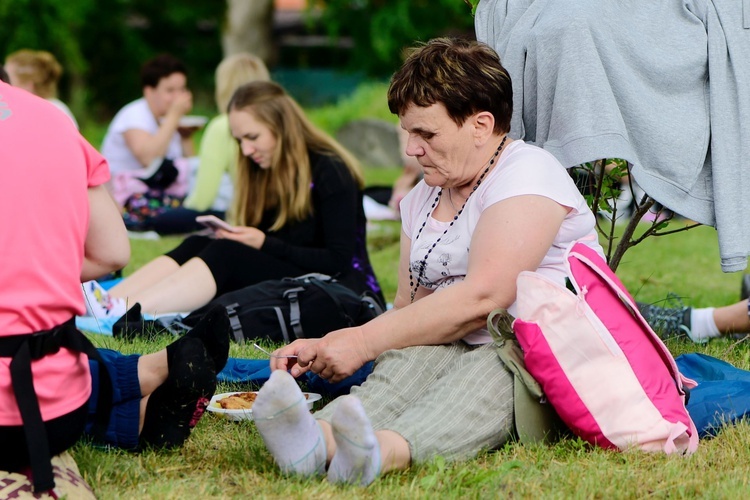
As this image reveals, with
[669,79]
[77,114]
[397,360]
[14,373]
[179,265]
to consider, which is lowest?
[77,114]

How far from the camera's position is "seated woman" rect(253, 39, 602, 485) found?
2725 millimetres

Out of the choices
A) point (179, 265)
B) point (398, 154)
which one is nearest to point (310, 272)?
point (179, 265)

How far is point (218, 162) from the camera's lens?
297 inches

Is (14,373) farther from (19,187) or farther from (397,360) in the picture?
(397,360)

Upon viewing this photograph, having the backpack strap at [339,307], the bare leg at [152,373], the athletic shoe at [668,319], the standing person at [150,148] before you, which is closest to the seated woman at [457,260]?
the bare leg at [152,373]

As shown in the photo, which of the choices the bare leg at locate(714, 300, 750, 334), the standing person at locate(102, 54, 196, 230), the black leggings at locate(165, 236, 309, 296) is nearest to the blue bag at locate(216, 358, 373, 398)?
the black leggings at locate(165, 236, 309, 296)

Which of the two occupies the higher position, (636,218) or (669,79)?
(669,79)

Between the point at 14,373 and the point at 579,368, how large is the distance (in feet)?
4.60

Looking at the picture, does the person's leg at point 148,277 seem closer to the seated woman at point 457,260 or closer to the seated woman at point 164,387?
the seated woman at point 457,260

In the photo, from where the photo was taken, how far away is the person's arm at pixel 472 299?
2.84 metres

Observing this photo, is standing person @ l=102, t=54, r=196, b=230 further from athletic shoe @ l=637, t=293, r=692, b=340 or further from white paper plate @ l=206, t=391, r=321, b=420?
white paper plate @ l=206, t=391, r=321, b=420

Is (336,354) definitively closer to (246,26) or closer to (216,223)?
(216,223)

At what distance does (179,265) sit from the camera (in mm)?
5449

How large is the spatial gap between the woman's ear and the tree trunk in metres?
18.0
